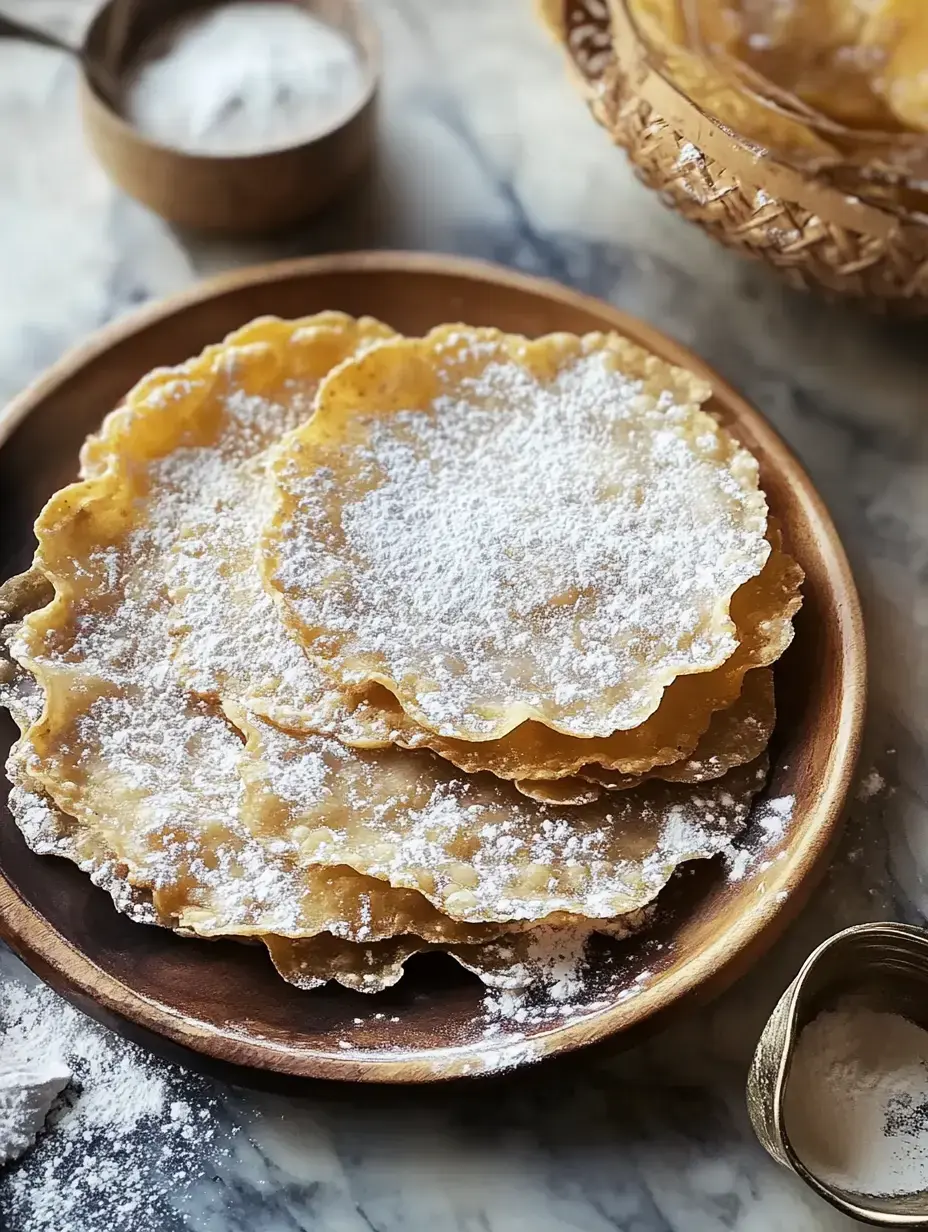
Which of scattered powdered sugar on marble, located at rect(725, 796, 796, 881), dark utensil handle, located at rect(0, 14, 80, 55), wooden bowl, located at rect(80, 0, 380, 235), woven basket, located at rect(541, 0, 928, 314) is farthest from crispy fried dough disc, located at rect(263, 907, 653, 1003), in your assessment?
dark utensil handle, located at rect(0, 14, 80, 55)

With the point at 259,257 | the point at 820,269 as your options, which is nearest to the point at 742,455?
the point at 820,269

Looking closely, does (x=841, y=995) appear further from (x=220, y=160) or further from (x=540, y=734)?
(x=220, y=160)

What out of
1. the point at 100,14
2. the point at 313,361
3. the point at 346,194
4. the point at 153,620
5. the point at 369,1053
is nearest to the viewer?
the point at 369,1053

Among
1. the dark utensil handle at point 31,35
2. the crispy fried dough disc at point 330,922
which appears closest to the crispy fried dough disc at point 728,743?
the crispy fried dough disc at point 330,922

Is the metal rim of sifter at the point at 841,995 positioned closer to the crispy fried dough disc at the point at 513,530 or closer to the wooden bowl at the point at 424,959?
the wooden bowl at the point at 424,959

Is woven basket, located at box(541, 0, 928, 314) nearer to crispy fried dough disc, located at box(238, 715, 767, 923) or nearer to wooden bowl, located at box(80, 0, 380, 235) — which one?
wooden bowl, located at box(80, 0, 380, 235)

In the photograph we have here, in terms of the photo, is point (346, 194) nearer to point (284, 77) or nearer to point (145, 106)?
point (284, 77)
